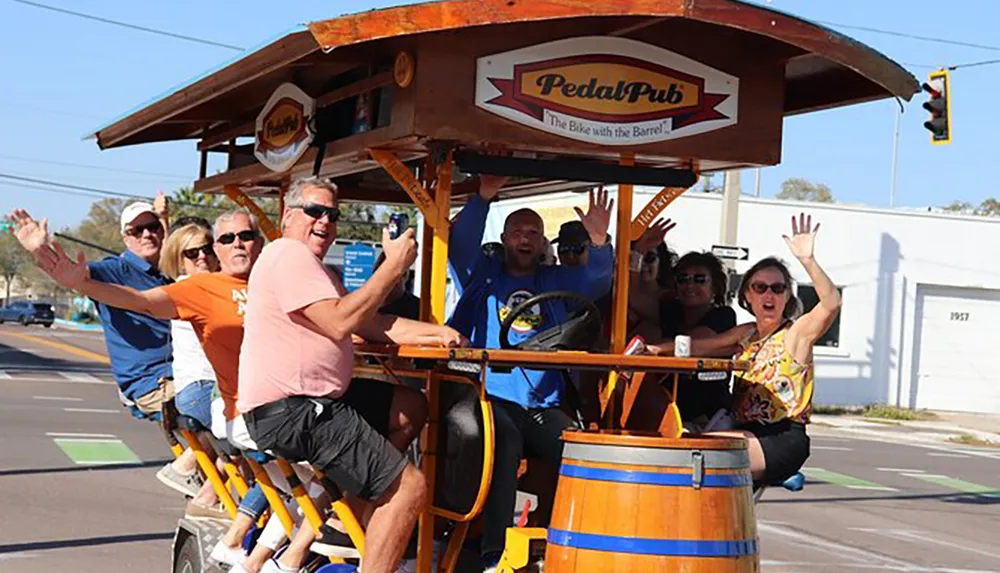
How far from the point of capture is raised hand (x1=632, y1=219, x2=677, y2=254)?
7453 mm

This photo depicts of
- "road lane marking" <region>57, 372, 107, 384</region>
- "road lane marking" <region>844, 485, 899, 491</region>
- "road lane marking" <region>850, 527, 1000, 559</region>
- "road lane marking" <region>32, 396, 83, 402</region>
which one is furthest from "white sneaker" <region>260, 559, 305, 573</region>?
"road lane marking" <region>57, 372, 107, 384</region>

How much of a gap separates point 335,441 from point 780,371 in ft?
7.14

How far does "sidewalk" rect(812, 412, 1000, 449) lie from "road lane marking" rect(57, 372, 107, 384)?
13.8 metres

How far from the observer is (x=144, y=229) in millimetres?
8102

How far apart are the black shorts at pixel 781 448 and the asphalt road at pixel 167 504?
3.89 meters

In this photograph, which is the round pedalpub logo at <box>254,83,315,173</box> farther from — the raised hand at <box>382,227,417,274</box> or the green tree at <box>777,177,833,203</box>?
the green tree at <box>777,177,833,203</box>

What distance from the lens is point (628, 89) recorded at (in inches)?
229

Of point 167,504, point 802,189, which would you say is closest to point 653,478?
point 167,504

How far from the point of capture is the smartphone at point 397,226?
5.31 meters

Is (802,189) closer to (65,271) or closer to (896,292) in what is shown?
(896,292)

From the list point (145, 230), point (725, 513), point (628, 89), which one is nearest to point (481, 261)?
point (628, 89)

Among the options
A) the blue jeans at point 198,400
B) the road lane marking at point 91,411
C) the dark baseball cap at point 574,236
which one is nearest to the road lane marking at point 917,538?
the dark baseball cap at point 574,236

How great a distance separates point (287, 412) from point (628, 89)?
194 centimetres

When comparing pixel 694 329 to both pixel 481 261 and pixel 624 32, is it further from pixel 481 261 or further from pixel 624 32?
pixel 624 32
